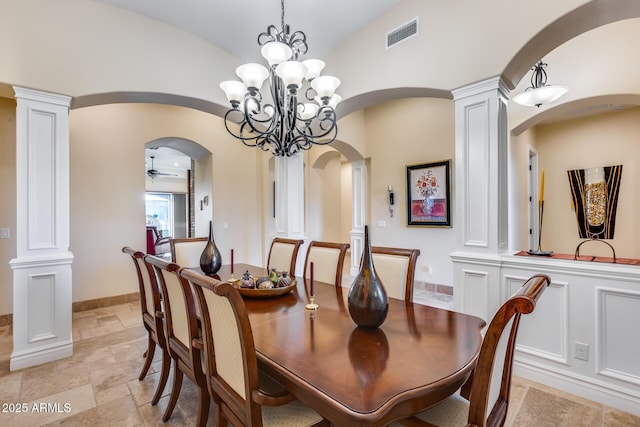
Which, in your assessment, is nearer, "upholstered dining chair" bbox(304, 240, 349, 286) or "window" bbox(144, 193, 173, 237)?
"upholstered dining chair" bbox(304, 240, 349, 286)

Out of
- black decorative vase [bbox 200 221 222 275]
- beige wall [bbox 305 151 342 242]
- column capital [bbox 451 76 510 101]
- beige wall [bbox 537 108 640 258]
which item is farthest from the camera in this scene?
beige wall [bbox 305 151 342 242]

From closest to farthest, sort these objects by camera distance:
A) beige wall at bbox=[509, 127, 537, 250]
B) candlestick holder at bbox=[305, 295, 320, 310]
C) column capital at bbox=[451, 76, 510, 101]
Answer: candlestick holder at bbox=[305, 295, 320, 310] < column capital at bbox=[451, 76, 510, 101] < beige wall at bbox=[509, 127, 537, 250]

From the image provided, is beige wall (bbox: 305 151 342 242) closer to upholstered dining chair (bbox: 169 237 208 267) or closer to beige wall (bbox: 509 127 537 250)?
beige wall (bbox: 509 127 537 250)

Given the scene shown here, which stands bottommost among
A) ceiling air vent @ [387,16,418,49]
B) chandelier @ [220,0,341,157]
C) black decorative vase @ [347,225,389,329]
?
black decorative vase @ [347,225,389,329]

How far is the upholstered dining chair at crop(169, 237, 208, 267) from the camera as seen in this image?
10.5ft

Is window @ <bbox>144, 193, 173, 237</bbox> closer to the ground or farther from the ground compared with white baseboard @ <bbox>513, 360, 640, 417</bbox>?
farther from the ground

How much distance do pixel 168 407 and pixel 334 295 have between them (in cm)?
125

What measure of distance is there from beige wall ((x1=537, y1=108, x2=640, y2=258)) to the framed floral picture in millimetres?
2216

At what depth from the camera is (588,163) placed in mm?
4875

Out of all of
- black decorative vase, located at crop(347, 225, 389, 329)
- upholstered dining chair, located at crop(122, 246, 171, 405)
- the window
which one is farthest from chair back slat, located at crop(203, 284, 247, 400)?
the window

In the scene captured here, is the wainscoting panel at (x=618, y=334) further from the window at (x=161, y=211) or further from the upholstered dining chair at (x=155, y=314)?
the window at (x=161, y=211)

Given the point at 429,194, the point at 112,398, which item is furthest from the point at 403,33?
the point at 112,398

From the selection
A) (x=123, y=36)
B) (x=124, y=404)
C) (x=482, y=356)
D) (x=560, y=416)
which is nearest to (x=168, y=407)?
(x=124, y=404)

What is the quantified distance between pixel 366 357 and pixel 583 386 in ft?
6.52
